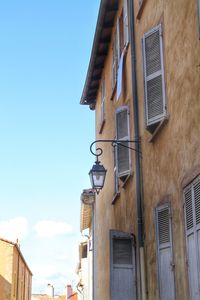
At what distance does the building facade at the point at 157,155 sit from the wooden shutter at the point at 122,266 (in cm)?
2

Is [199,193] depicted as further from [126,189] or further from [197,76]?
[126,189]

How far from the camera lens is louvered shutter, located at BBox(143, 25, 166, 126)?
8.81m

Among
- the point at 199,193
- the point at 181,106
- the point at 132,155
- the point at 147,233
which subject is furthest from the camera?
the point at 132,155

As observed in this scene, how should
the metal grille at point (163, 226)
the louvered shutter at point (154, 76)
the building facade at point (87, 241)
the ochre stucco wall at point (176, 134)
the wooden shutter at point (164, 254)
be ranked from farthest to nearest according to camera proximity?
the building facade at point (87, 241) < the louvered shutter at point (154, 76) < the metal grille at point (163, 226) < the wooden shutter at point (164, 254) < the ochre stucco wall at point (176, 134)

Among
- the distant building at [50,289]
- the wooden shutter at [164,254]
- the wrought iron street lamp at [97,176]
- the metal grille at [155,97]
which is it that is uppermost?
the distant building at [50,289]

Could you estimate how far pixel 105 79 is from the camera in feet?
54.1

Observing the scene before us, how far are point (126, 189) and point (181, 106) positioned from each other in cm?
420

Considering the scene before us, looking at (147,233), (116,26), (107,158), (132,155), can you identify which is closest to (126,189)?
(132,155)

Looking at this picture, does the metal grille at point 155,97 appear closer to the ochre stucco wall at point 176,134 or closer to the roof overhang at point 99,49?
the ochre stucco wall at point 176,134

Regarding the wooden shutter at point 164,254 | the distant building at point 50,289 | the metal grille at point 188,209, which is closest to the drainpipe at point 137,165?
the wooden shutter at point 164,254

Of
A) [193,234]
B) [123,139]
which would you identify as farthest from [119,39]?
[193,234]

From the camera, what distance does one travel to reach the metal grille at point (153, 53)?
908cm

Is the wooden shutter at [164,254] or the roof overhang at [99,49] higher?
the roof overhang at [99,49]

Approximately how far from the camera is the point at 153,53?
9258 millimetres
